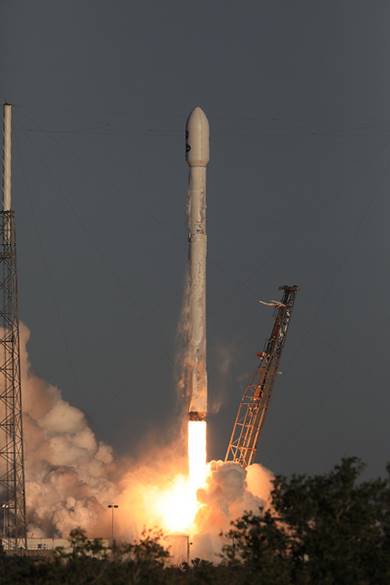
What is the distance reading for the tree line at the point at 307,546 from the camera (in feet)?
314

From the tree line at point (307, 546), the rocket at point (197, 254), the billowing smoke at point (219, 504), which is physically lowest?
the tree line at point (307, 546)

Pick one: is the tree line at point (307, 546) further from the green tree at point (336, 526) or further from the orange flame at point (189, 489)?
the orange flame at point (189, 489)

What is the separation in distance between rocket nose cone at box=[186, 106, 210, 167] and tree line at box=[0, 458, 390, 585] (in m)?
35.9

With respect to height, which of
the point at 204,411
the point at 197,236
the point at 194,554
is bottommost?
the point at 194,554

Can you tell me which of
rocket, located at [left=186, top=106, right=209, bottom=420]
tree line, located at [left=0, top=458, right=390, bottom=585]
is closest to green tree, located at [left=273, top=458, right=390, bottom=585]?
tree line, located at [left=0, top=458, right=390, bottom=585]

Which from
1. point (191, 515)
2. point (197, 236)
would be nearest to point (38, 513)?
point (191, 515)

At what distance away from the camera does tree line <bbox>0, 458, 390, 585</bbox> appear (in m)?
95.7

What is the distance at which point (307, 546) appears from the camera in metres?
96.7

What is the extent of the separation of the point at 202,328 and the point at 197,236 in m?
5.71

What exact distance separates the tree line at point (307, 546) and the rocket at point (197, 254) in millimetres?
31943

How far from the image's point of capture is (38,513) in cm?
15112

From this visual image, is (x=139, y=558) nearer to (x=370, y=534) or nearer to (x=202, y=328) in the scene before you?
(x=370, y=534)

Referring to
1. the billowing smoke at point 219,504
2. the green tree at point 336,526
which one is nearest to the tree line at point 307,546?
the green tree at point 336,526

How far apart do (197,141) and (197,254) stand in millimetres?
6806
